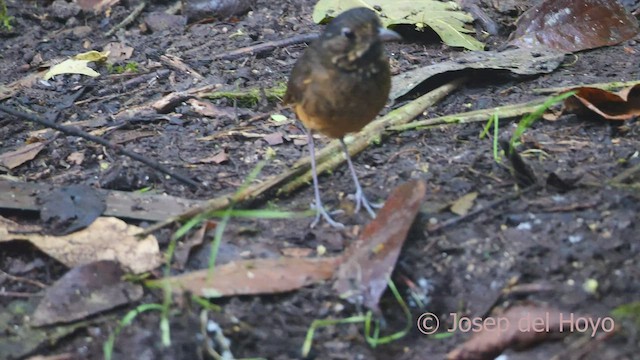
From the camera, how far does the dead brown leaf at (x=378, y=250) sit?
3.21 meters

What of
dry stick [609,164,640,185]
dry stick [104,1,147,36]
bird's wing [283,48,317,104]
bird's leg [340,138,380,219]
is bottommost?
dry stick [104,1,147,36]

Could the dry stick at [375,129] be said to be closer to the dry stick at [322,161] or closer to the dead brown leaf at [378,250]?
A: the dry stick at [322,161]

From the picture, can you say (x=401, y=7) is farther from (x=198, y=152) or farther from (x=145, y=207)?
(x=145, y=207)

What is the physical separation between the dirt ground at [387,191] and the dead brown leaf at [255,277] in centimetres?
4

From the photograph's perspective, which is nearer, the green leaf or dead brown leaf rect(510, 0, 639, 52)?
dead brown leaf rect(510, 0, 639, 52)

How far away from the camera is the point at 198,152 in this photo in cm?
467

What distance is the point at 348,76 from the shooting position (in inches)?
146

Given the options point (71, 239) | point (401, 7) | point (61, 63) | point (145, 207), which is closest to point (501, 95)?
point (401, 7)

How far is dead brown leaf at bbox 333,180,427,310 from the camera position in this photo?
3205 millimetres

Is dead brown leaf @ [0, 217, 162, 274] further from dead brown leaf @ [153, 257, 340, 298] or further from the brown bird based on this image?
the brown bird

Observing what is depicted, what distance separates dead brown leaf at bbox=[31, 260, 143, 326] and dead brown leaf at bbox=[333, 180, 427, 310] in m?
0.86

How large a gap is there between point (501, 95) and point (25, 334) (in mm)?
3207

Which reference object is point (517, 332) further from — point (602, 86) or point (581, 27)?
point (581, 27)

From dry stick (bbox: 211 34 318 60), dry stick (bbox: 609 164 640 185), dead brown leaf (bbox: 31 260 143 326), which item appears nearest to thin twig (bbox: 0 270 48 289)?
dead brown leaf (bbox: 31 260 143 326)
